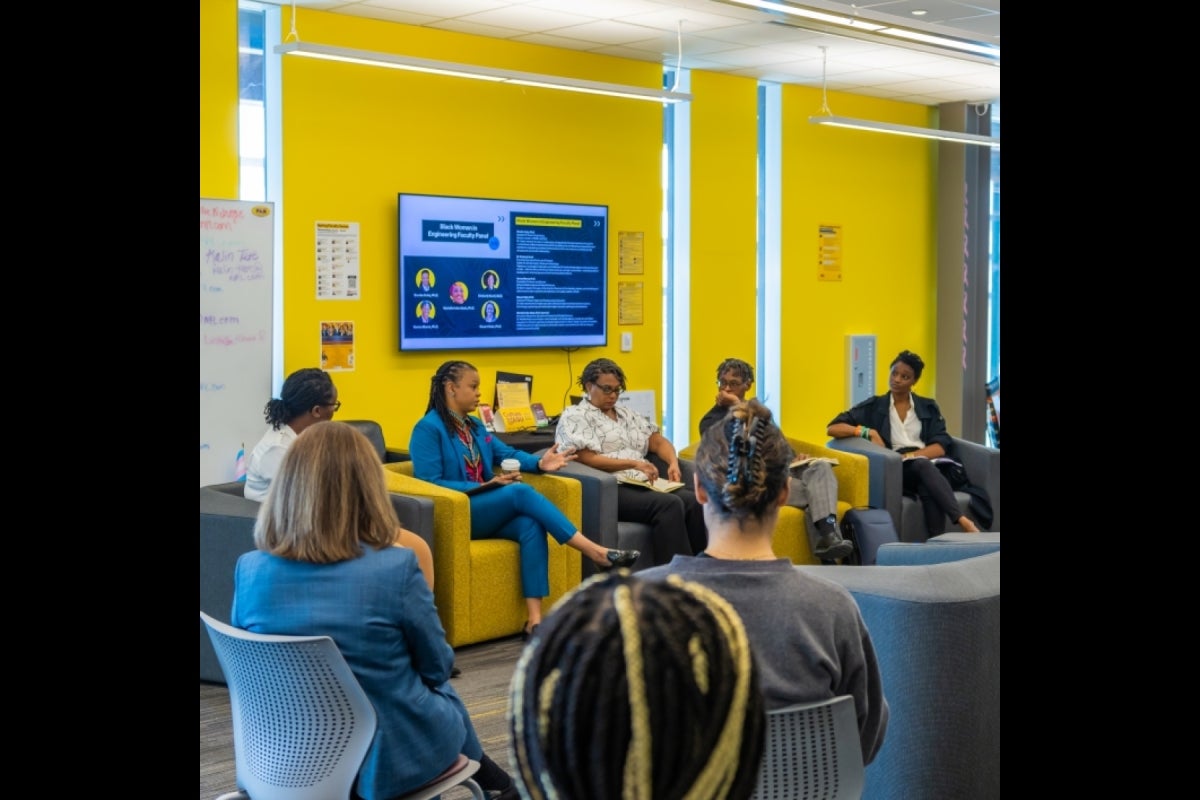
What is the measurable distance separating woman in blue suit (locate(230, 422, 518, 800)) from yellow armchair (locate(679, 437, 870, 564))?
422 centimetres

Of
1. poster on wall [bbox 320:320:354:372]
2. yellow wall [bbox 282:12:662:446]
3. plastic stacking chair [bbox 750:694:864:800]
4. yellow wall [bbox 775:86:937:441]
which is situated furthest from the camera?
yellow wall [bbox 775:86:937:441]

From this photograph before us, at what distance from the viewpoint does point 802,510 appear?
24.0 feet

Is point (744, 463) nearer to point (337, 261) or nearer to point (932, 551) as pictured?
point (932, 551)

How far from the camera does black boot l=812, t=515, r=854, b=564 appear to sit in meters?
6.98

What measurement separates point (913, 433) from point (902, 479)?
416 millimetres

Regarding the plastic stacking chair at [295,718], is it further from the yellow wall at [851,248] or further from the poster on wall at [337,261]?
the yellow wall at [851,248]

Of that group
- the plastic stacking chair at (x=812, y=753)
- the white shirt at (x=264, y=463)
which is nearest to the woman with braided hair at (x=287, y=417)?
the white shirt at (x=264, y=463)

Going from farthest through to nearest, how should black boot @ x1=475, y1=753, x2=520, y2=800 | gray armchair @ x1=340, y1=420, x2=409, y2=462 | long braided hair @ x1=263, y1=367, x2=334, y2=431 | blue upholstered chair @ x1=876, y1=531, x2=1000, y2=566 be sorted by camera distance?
gray armchair @ x1=340, y1=420, x2=409, y2=462 → long braided hair @ x1=263, y1=367, x2=334, y2=431 → blue upholstered chair @ x1=876, y1=531, x2=1000, y2=566 → black boot @ x1=475, y1=753, x2=520, y2=800

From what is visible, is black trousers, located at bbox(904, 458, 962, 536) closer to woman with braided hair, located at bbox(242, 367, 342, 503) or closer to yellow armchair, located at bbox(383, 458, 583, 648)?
yellow armchair, located at bbox(383, 458, 583, 648)

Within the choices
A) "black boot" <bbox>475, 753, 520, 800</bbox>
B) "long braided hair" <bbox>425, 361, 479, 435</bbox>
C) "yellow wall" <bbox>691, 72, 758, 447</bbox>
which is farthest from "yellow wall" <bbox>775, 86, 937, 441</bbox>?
"black boot" <bbox>475, 753, 520, 800</bbox>

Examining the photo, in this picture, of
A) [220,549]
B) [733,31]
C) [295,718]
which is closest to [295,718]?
[295,718]

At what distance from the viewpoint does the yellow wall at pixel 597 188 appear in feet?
24.4
